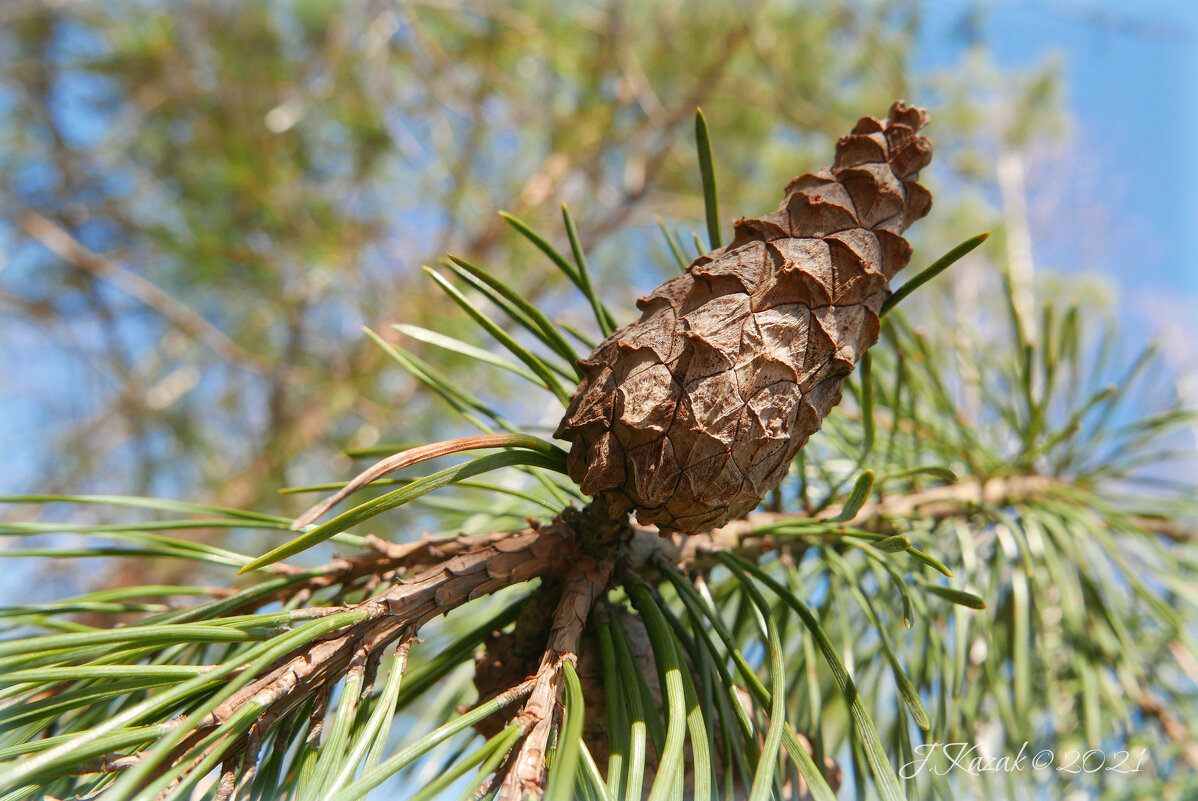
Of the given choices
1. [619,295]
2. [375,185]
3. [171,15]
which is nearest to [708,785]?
[619,295]

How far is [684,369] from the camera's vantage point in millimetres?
259

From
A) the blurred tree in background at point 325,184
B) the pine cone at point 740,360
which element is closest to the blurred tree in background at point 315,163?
the blurred tree in background at point 325,184

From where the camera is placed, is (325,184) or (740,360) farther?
(325,184)

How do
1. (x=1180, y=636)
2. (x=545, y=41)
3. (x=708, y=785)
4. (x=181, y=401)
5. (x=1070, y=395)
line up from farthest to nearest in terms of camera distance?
(x=181, y=401) < (x=545, y=41) < (x=1070, y=395) < (x=1180, y=636) < (x=708, y=785)

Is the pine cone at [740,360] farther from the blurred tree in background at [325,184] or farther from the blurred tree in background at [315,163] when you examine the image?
the blurred tree in background at [315,163]

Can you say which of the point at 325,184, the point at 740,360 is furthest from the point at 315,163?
the point at 740,360

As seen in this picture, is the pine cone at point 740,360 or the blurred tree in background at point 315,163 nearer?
the pine cone at point 740,360

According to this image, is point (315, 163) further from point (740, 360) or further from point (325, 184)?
point (740, 360)

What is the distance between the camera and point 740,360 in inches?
10.1

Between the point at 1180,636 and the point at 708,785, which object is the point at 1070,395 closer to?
the point at 1180,636

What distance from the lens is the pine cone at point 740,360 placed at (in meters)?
0.26

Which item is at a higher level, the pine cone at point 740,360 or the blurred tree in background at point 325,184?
the blurred tree in background at point 325,184

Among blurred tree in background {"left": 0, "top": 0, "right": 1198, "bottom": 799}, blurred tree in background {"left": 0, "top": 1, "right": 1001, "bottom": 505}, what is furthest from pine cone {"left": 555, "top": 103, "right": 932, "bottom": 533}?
blurred tree in background {"left": 0, "top": 1, "right": 1001, "bottom": 505}

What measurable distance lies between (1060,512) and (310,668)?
1.51ft
